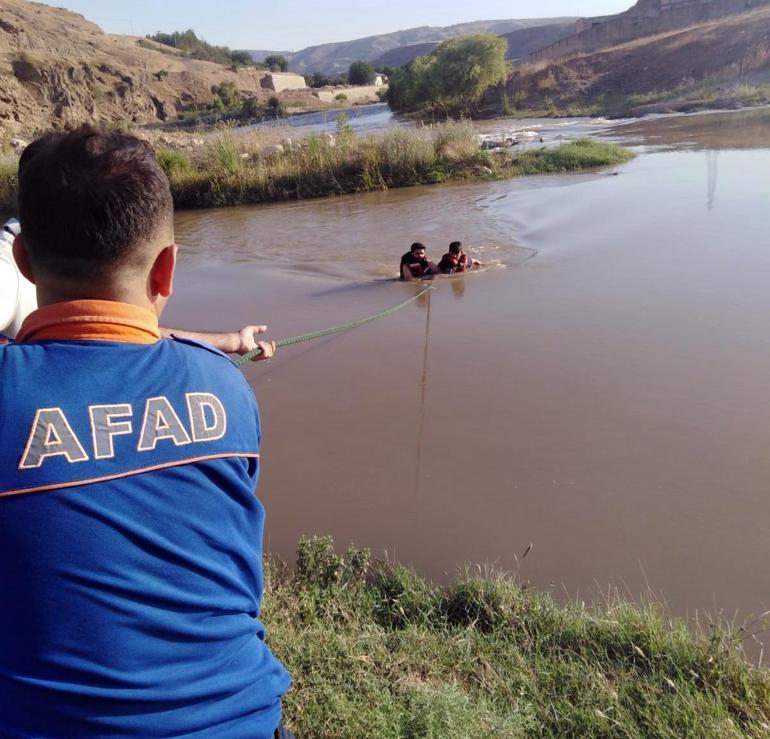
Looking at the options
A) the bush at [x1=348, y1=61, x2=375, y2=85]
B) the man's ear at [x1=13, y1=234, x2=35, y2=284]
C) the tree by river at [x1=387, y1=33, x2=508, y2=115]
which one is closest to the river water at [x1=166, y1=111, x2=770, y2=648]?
the man's ear at [x1=13, y1=234, x2=35, y2=284]

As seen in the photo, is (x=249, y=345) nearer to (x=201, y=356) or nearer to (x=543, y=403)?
(x=201, y=356)

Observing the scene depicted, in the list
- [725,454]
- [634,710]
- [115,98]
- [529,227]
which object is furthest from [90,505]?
[115,98]

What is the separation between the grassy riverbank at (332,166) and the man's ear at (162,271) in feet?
54.6

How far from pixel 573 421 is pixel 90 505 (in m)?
4.25

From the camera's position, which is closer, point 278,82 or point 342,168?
point 342,168

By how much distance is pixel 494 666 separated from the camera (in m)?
2.78

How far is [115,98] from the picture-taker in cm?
5928

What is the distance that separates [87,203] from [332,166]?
17.2 m

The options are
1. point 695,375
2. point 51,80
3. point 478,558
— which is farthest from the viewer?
point 51,80

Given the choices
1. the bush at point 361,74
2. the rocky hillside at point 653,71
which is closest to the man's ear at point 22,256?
the rocky hillside at point 653,71

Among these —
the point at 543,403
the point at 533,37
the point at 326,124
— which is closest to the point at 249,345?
the point at 543,403

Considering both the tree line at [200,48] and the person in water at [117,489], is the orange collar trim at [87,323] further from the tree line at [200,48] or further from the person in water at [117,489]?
the tree line at [200,48]

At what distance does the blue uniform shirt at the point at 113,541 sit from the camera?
3.64 ft

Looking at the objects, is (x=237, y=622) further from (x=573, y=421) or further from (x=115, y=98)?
(x=115, y=98)
